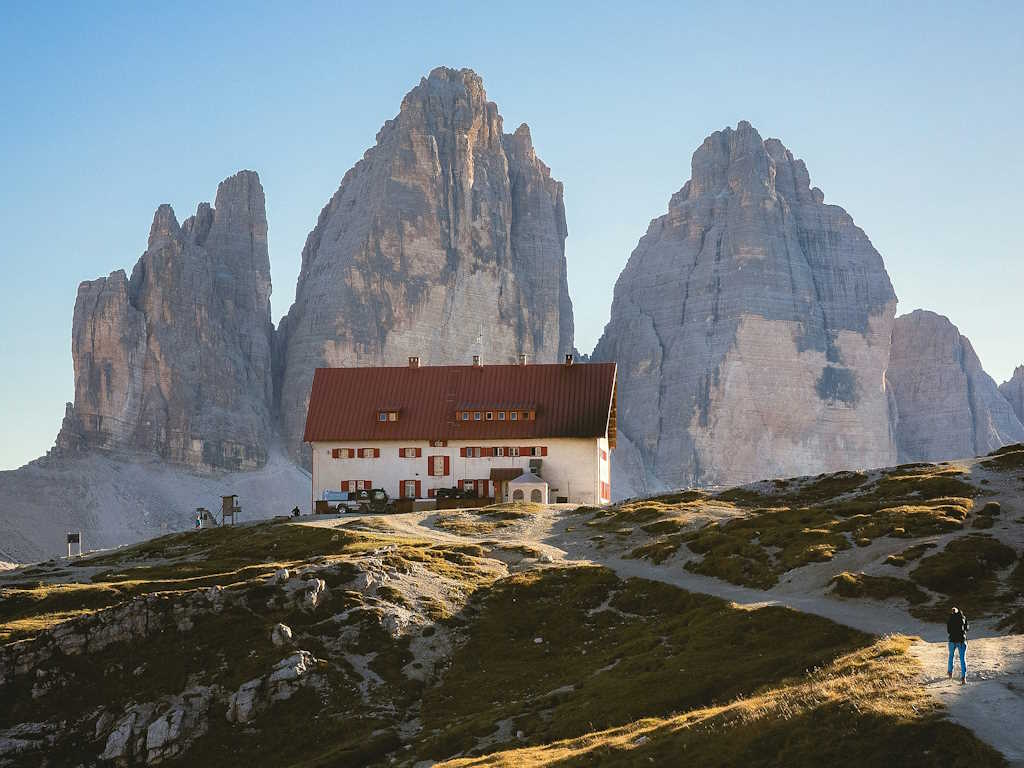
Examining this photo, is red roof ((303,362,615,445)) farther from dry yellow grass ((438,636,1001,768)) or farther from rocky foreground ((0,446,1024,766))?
dry yellow grass ((438,636,1001,768))

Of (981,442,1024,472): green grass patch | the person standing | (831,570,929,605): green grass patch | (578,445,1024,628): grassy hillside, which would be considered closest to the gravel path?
the person standing

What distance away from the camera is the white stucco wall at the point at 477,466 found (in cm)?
12162

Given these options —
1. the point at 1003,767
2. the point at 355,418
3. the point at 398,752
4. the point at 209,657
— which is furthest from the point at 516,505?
the point at 1003,767

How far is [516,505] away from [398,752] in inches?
2284

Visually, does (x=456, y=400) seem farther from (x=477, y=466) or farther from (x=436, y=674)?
(x=436, y=674)

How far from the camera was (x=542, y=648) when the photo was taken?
6341 centimetres

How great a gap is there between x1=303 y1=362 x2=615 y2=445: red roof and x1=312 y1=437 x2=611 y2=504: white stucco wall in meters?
0.84

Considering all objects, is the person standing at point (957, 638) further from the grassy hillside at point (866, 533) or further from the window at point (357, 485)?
the window at point (357, 485)

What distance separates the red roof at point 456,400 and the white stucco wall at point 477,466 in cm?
84

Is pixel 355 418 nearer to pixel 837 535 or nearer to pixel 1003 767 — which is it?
pixel 837 535

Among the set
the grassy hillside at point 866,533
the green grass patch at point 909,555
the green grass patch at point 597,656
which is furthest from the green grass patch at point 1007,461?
the green grass patch at point 597,656

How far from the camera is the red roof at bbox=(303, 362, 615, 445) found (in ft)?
402

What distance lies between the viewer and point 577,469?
401 feet

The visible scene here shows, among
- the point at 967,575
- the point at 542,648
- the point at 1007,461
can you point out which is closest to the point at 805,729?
the point at 967,575
